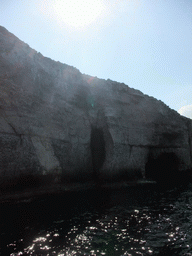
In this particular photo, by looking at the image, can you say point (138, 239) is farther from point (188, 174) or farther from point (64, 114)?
point (188, 174)

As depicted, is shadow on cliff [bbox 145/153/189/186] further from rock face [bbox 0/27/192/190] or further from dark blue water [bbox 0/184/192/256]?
dark blue water [bbox 0/184/192/256]

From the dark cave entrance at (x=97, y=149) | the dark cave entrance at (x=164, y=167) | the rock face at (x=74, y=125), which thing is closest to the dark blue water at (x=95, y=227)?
the rock face at (x=74, y=125)

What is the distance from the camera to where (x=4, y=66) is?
66.2 feet

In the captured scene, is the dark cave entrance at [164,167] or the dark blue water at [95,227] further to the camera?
the dark cave entrance at [164,167]

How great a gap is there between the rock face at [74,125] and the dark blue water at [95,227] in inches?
243

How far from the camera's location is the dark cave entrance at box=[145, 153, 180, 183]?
3450 centimetres

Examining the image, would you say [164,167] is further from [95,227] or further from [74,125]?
[95,227]

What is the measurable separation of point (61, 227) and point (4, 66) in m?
18.3

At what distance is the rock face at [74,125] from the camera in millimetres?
20016

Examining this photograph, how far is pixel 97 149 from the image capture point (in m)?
28.2

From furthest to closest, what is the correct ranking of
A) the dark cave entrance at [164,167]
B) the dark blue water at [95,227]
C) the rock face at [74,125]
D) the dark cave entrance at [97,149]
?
1. the dark cave entrance at [164,167]
2. the dark cave entrance at [97,149]
3. the rock face at [74,125]
4. the dark blue water at [95,227]

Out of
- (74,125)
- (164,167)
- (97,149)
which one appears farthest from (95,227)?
(164,167)

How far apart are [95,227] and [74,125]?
16375 millimetres

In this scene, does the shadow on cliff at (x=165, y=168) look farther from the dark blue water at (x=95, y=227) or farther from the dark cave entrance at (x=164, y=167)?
the dark blue water at (x=95, y=227)
